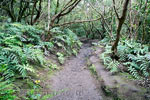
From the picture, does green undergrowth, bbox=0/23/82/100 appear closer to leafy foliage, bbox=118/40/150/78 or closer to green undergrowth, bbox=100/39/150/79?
green undergrowth, bbox=100/39/150/79

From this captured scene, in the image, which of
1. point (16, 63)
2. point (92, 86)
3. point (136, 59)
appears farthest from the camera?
point (136, 59)

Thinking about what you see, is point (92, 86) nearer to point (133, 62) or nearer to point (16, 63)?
point (133, 62)

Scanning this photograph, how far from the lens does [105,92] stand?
12.0 feet

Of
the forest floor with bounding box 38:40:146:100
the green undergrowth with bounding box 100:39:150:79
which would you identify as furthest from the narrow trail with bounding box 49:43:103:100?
the green undergrowth with bounding box 100:39:150:79

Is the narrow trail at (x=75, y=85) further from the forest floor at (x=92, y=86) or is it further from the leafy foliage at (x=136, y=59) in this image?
the leafy foliage at (x=136, y=59)

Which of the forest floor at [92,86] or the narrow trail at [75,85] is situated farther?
the narrow trail at [75,85]

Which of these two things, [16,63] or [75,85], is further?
[75,85]

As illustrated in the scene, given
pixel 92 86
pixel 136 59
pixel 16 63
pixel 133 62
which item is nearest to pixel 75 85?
pixel 92 86

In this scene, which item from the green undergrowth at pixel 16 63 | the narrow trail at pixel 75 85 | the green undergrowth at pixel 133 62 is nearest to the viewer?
the green undergrowth at pixel 16 63

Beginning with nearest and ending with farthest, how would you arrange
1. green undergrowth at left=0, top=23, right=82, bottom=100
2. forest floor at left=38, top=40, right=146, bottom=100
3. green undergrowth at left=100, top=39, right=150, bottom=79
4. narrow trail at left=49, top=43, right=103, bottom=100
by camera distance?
green undergrowth at left=0, top=23, right=82, bottom=100, forest floor at left=38, top=40, right=146, bottom=100, narrow trail at left=49, top=43, right=103, bottom=100, green undergrowth at left=100, top=39, right=150, bottom=79

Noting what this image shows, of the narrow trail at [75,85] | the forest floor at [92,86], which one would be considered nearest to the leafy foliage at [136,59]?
the forest floor at [92,86]

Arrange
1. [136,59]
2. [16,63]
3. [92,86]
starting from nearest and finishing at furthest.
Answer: [16,63], [92,86], [136,59]

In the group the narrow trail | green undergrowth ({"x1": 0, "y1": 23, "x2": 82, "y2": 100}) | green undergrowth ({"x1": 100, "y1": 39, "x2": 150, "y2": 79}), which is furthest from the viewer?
green undergrowth ({"x1": 100, "y1": 39, "x2": 150, "y2": 79})

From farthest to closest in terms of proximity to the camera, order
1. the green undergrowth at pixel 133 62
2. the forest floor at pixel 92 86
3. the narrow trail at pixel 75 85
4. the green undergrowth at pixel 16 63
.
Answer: the green undergrowth at pixel 133 62, the narrow trail at pixel 75 85, the forest floor at pixel 92 86, the green undergrowth at pixel 16 63
